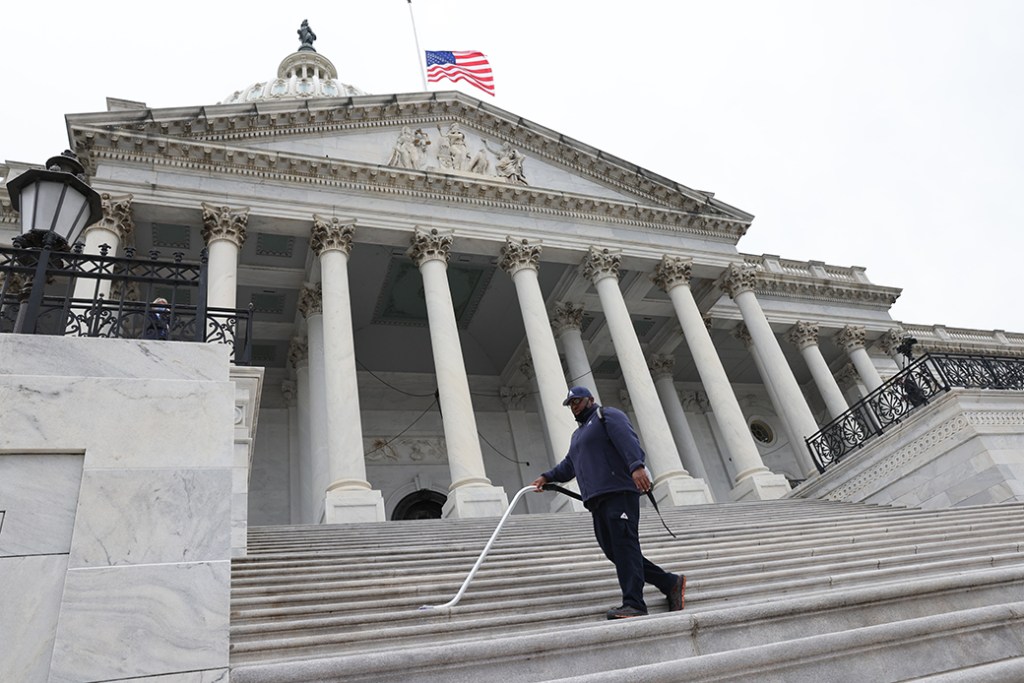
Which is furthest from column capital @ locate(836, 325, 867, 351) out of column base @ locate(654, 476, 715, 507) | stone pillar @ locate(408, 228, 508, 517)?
stone pillar @ locate(408, 228, 508, 517)

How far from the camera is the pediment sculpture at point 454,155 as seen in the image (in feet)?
64.4

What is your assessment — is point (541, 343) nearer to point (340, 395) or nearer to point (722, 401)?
point (722, 401)

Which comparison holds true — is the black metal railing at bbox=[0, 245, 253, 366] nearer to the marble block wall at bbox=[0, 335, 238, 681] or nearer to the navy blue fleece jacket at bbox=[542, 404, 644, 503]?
the marble block wall at bbox=[0, 335, 238, 681]

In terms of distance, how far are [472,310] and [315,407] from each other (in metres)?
7.94

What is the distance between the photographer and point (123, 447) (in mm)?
3914

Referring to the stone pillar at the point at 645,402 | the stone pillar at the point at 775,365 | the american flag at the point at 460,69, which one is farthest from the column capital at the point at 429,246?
the stone pillar at the point at 775,365

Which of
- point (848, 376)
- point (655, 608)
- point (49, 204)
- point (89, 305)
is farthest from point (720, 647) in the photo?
point (848, 376)

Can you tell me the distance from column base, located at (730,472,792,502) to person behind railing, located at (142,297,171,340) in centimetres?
1493

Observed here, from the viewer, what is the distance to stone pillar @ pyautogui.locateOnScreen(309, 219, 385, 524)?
12.8 m

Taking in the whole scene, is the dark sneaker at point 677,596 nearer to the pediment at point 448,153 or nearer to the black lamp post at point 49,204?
the black lamp post at point 49,204

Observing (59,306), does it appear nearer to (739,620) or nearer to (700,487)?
(739,620)

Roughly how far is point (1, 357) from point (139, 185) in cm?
1363

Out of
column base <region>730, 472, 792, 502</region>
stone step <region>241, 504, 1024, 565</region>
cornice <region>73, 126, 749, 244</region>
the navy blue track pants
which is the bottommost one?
the navy blue track pants

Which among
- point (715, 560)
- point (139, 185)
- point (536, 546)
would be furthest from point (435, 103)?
point (715, 560)
